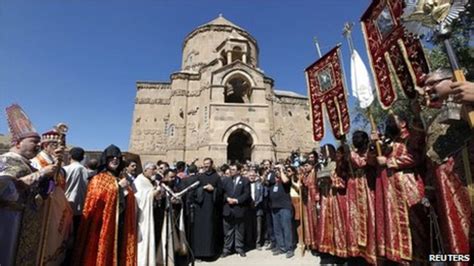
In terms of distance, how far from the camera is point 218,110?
888 inches

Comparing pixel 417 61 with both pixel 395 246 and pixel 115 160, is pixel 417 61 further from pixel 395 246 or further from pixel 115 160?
pixel 115 160

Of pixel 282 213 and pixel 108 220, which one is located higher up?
pixel 282 213

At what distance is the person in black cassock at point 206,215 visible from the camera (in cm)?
676

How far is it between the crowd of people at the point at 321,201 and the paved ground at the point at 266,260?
1.67 feet

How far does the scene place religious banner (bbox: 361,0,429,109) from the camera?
3.61 m

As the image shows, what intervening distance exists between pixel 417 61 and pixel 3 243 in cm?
512

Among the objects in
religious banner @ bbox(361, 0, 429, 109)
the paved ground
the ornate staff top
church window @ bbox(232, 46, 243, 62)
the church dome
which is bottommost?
the paved ground

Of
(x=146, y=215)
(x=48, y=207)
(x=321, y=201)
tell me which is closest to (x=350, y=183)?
(x=321, y=201)

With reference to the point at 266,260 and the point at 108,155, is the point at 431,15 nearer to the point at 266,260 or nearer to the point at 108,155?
the point at 108,155

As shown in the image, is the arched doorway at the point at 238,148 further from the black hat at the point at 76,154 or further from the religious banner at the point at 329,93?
the black hat at the point at 76,154

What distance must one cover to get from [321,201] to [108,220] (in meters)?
3.77

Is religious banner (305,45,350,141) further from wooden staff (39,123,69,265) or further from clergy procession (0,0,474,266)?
wooden staff (39,123,69,265)

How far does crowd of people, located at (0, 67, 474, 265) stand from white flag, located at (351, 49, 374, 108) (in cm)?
71

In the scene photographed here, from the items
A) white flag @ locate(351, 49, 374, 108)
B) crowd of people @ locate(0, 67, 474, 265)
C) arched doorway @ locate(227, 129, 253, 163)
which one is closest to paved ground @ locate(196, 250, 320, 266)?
crowd of people @ locate(0, 67, 474, 265)
